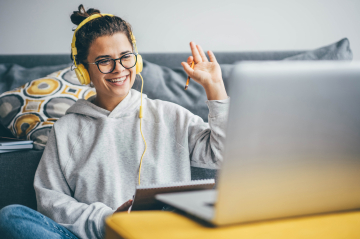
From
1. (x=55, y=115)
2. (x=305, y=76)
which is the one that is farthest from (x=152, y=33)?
(x=305, y=76)

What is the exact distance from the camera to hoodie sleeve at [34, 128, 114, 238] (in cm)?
97

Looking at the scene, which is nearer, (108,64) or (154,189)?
(154,189)

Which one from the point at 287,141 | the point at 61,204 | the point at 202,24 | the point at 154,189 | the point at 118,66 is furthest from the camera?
the point at 202,24

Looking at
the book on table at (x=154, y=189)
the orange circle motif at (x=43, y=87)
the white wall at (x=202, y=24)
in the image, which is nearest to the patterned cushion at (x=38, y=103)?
the orange circle motif at (x=43, y=87)

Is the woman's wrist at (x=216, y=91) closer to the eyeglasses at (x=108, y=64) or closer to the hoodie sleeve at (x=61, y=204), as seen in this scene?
the eyeglasses at (x=108, y=64)

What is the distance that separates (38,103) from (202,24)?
1.21 m

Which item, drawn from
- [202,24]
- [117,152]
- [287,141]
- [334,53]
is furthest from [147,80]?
[287,141]

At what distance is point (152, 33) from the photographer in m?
2.14

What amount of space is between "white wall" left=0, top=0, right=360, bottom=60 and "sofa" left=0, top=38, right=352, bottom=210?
6.4 inches

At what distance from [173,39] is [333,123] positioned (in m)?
1.82

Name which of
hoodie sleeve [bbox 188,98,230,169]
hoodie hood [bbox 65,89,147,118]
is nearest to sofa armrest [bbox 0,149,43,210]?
hoodie hood [bbox 65,89,147,118]

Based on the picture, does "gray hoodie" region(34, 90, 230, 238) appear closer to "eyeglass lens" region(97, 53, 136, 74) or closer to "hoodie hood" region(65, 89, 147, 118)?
"hoodie hood" region(65, 89, 147, 118)

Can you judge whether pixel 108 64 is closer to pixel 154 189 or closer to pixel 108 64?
pixel 108 64

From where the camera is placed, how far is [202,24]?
215 centimetres
